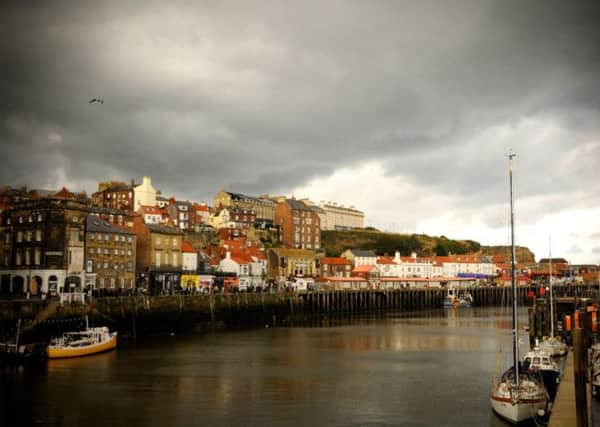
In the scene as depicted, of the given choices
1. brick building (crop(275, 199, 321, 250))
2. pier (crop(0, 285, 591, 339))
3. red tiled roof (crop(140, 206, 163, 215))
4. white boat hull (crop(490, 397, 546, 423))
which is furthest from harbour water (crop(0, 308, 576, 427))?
brick building (crop(275, 199, 321, 250))

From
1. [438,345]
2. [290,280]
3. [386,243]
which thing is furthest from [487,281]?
[438,345]

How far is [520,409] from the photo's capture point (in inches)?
902

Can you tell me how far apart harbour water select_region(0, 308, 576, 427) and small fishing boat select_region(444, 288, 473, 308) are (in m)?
55.6

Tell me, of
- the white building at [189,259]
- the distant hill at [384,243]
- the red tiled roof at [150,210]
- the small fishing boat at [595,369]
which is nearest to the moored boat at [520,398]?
the small fishing boat at [595,369]

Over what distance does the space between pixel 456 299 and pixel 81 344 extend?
7909cm

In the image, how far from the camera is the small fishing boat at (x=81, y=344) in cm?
3859

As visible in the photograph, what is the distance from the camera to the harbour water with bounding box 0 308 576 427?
24938 mm

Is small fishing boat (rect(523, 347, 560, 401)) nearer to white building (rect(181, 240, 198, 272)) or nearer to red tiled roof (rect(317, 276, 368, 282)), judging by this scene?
white building (rect(181, 240, 198, 272))

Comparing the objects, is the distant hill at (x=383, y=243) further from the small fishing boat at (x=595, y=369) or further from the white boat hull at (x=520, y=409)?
the white boat hull at (x=520, y=409)

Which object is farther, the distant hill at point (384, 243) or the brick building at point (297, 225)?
the distant hill at point (384, 243)

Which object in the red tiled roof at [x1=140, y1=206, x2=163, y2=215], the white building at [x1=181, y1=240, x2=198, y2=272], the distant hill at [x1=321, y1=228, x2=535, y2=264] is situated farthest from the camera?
the distant hill at [x1=321, y1=228, x2=535, y2=264]

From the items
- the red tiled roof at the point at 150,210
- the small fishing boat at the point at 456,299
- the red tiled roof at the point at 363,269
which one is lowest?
the small fishing boat at the point at 456,299

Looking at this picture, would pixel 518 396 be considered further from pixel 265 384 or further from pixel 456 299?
pixel 456 299

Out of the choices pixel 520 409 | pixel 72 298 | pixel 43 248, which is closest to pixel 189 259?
pixel 43 248
